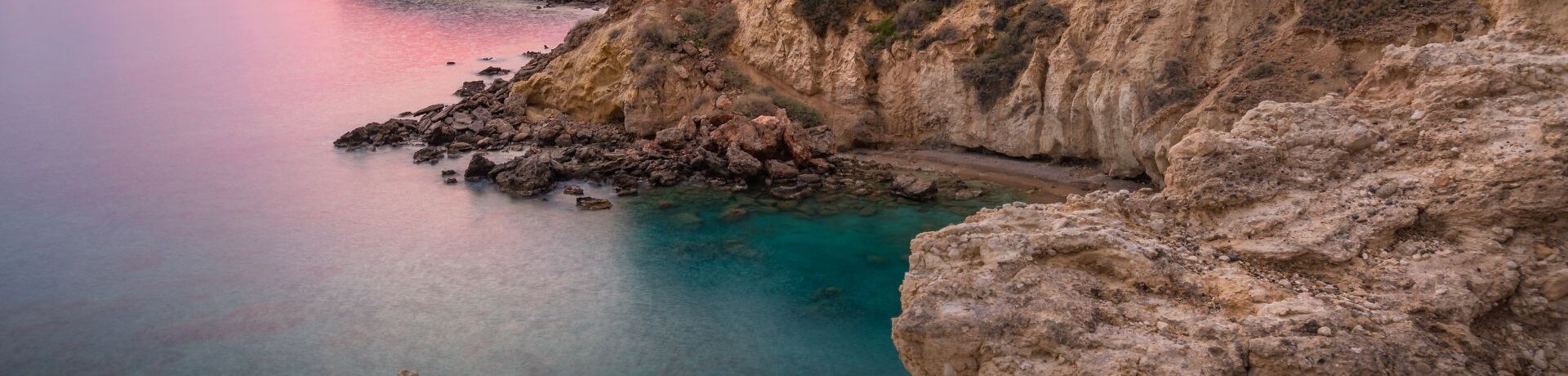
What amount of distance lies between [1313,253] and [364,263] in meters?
24.4

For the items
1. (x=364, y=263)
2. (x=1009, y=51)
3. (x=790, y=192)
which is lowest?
(x=364, y=263)

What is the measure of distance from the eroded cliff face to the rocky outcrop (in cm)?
729

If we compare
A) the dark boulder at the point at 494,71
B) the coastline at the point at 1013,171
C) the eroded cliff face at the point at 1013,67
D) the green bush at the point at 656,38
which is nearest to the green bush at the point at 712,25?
the eroded cliff face at the point at 1013,67

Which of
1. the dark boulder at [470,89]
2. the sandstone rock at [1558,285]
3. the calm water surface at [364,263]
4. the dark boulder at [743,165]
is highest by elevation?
the dark boulder at [470,89]

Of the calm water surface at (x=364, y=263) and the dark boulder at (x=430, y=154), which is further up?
the dark boulder at (x=430, y=154)

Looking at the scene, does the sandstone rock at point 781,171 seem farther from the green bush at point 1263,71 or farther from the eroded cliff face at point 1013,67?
the green bush at point 1263,71

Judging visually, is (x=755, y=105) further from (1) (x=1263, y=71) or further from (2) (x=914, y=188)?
(1) (x=1263, y=71)

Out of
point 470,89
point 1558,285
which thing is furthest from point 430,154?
point 1558,285

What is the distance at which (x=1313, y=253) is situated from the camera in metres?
9.62

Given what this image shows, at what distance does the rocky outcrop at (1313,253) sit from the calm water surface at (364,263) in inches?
370

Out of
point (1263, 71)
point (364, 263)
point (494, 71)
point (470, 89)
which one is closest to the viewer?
point (1263, 71)

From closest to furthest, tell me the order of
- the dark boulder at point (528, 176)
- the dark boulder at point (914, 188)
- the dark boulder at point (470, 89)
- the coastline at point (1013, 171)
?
the coastline at point (1013, 171)
the dark boulder at point (914, 188)
the dark boulder at point (528, 176)
the dark boulder at point (470, 89)

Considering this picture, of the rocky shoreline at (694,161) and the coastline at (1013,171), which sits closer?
the coastline at (1013,171)

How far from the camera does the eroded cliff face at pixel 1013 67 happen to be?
24.8m
